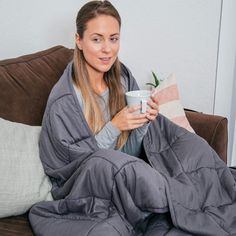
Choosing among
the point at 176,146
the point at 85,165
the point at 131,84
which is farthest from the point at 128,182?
the point at 131,84

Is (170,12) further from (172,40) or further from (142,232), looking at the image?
(142,232)

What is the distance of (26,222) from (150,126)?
0.60 m

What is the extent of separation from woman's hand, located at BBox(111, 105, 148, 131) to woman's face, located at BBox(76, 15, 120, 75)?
0.22 meters

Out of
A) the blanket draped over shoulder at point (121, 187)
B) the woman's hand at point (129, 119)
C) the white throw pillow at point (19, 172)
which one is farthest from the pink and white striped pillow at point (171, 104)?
the white throw pillow at point (19, 172)

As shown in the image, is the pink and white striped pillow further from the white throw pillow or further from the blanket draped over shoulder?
the white throw pillow

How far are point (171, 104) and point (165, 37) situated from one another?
45cm

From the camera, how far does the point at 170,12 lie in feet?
5.97

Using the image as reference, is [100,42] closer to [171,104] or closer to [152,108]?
[152,108]

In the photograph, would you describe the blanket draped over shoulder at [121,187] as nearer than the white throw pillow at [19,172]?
Yes

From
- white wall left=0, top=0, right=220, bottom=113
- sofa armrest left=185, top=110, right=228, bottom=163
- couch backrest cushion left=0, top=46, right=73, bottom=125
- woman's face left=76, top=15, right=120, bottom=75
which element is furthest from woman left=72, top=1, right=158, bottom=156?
white wall left=0, top=0, right=220, bottom=113

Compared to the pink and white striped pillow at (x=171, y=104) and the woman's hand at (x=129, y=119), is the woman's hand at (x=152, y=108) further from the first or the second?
the pink and white striped pillow at (x=171, y=104)

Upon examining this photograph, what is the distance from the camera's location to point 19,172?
1169 millimetres

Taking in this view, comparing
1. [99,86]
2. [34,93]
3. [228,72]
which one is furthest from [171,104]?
[34,93]

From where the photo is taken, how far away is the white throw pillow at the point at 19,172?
44.8 inches
